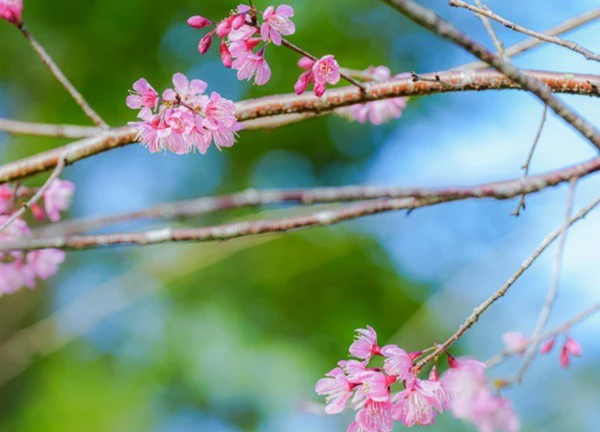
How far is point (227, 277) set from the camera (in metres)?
5.00

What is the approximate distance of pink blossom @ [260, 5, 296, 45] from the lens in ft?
2.39

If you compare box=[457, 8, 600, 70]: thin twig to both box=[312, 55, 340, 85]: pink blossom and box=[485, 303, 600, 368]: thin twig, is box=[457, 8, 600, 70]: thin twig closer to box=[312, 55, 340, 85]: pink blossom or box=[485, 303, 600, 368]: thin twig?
box=[312, 55, 340, 85]: pink blossom

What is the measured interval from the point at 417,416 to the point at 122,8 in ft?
16.1

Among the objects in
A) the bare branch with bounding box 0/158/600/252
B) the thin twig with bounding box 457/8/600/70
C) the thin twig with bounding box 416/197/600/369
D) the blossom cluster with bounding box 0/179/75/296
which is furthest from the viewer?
the blossom cluster with bounding box 0/179/75/296

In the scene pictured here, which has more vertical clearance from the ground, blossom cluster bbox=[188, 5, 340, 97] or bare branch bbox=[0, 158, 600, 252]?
blossom cluster bbox=[188, 5, 340, 97]

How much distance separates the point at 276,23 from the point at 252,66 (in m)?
0.06

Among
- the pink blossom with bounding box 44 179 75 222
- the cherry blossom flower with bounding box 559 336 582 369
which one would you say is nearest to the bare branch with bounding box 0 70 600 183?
the pink blossom with bounding box 44 179 75 222

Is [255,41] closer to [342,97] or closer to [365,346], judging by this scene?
[342,97]

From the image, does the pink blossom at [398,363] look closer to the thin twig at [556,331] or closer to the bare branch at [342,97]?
the thin twig at [556,331]

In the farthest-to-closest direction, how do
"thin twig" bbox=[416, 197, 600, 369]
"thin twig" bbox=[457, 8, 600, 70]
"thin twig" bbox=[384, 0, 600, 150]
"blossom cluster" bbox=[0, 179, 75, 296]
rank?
"blossom cluster" bbox=[0, 179, 75, 296]
"thin twig" bbox=[457, 8, 600, 70]
"thin twig" bbox=[416, 197, 600, 369]
"thin twig" bbox=[384, 0, 600, 150]

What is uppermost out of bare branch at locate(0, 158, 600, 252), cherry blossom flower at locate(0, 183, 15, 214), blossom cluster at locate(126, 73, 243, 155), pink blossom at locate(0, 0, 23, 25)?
pink blossom at locate(0, 0, 23, 25)

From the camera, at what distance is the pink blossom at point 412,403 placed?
715 mm

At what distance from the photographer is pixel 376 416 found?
73 cm

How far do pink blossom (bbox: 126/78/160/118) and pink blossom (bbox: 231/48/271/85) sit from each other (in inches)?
3.8
